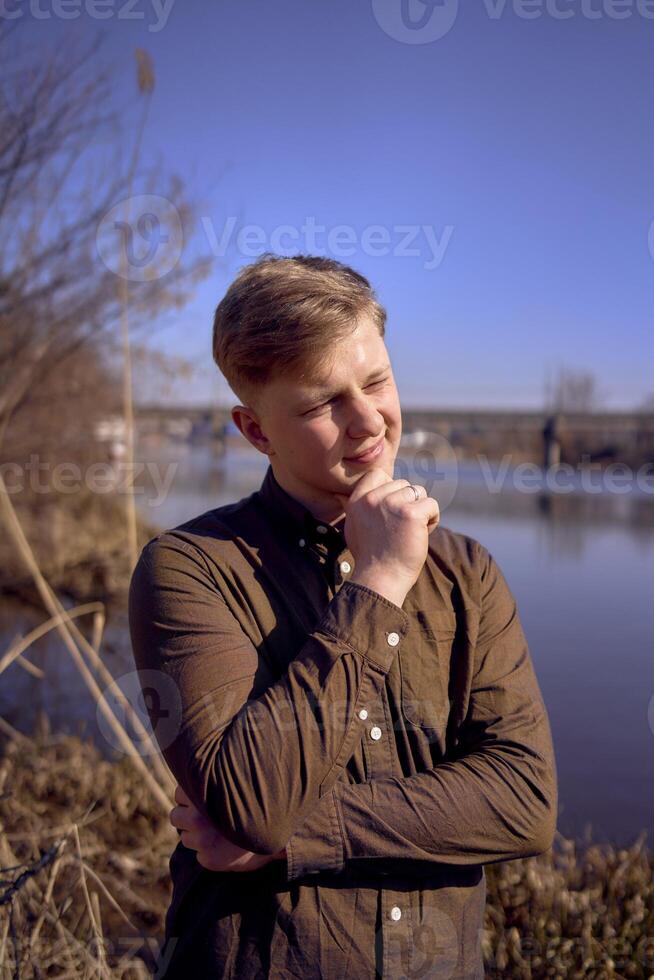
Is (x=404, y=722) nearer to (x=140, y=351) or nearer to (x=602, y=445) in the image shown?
(x=140, y=351)

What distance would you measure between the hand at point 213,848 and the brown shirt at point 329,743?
41 mm

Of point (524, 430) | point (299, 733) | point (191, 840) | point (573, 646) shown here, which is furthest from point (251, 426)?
point (524, 430)

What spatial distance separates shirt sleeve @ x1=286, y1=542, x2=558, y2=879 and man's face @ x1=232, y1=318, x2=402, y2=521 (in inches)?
13.4

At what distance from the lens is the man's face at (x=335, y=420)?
138 cm

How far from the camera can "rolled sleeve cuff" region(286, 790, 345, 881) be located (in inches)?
48.0

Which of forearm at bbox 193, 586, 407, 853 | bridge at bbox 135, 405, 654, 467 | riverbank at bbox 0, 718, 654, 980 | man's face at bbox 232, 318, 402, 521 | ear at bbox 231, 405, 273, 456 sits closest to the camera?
forearm at bbox 193, 586, 407, 853

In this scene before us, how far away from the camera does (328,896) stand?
1273 mm

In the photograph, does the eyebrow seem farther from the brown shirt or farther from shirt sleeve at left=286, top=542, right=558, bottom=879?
shirt sleeve at left=286, top=542, right=558, bottom=879

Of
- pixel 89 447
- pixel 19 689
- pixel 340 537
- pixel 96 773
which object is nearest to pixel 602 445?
pixel 89 447

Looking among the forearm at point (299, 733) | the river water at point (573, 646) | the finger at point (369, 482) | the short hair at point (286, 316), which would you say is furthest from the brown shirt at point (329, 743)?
the river water at point (573, 646)

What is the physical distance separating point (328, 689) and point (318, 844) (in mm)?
247

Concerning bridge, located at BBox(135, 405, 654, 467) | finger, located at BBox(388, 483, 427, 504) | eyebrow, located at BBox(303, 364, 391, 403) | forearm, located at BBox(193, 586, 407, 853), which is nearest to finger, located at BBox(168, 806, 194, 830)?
forearm, located at BBox(193, 586, 407, 853)

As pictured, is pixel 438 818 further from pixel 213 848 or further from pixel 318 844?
pixel 213 848

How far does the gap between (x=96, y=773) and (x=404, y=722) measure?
3461 millimetres
